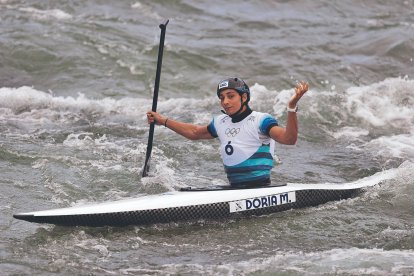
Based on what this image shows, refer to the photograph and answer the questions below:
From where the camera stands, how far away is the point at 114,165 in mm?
9977

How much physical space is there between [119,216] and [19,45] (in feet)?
28.1

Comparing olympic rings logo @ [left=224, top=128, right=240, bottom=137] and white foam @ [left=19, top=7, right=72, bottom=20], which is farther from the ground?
white foam @ [left=19, top=7, right=72, bottom=20]

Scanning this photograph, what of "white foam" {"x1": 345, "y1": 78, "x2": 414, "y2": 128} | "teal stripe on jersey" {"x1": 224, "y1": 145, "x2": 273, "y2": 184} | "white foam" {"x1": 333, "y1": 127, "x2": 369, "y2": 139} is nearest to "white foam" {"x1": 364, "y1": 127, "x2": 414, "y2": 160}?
"white foam" {"x1": 333, "y1": 127, "x2": 369, "y2": 139}

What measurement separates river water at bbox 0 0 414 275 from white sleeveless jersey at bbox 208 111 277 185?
492 millimetres

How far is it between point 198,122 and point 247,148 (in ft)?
14.4

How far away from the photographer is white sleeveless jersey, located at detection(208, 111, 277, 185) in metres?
7.94

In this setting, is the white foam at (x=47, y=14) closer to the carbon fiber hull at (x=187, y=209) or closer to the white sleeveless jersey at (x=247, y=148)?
the white sleeveless jersey at (x=247, y=148)

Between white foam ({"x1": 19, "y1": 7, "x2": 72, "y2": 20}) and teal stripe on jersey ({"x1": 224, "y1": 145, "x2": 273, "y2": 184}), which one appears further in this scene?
white foam ({"x1": 19, "y1": 7, "x2": 72, "y2": 20})

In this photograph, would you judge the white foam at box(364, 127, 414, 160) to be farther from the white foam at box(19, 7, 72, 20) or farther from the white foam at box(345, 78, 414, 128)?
the white foam at box(19, 7, 72, 20)

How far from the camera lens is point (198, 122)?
12.3 m

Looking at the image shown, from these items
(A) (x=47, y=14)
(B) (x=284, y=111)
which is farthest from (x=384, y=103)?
(A) (x=47, y=14)

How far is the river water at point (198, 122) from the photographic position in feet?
23.1

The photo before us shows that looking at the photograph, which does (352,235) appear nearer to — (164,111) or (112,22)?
(164,111)

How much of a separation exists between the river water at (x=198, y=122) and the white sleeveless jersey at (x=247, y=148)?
19.4 inches
